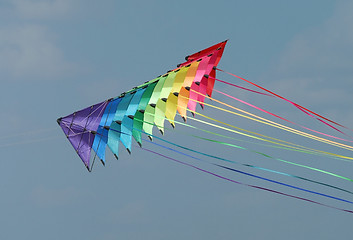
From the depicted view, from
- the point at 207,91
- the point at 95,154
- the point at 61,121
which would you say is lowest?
the point at 95,154

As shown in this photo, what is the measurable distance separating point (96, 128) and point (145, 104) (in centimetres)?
414

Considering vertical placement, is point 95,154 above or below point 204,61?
below

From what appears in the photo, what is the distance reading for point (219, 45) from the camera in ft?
173

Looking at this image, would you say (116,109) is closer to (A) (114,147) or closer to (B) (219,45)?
(A) (114,147)

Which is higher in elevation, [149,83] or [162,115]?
[149,83]

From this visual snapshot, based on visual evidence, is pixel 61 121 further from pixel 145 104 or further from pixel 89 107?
pixel 145 104

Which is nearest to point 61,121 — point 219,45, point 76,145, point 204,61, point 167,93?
point 76,145

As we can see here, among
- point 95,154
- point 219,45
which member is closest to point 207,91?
point 219,45

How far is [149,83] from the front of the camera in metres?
46.8

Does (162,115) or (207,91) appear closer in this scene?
(162,115)

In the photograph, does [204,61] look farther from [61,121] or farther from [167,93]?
[61,121]

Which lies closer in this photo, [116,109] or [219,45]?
[116,109]

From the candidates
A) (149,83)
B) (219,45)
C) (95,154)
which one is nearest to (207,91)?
(219,45)

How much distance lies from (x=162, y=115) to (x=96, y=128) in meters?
5.05
